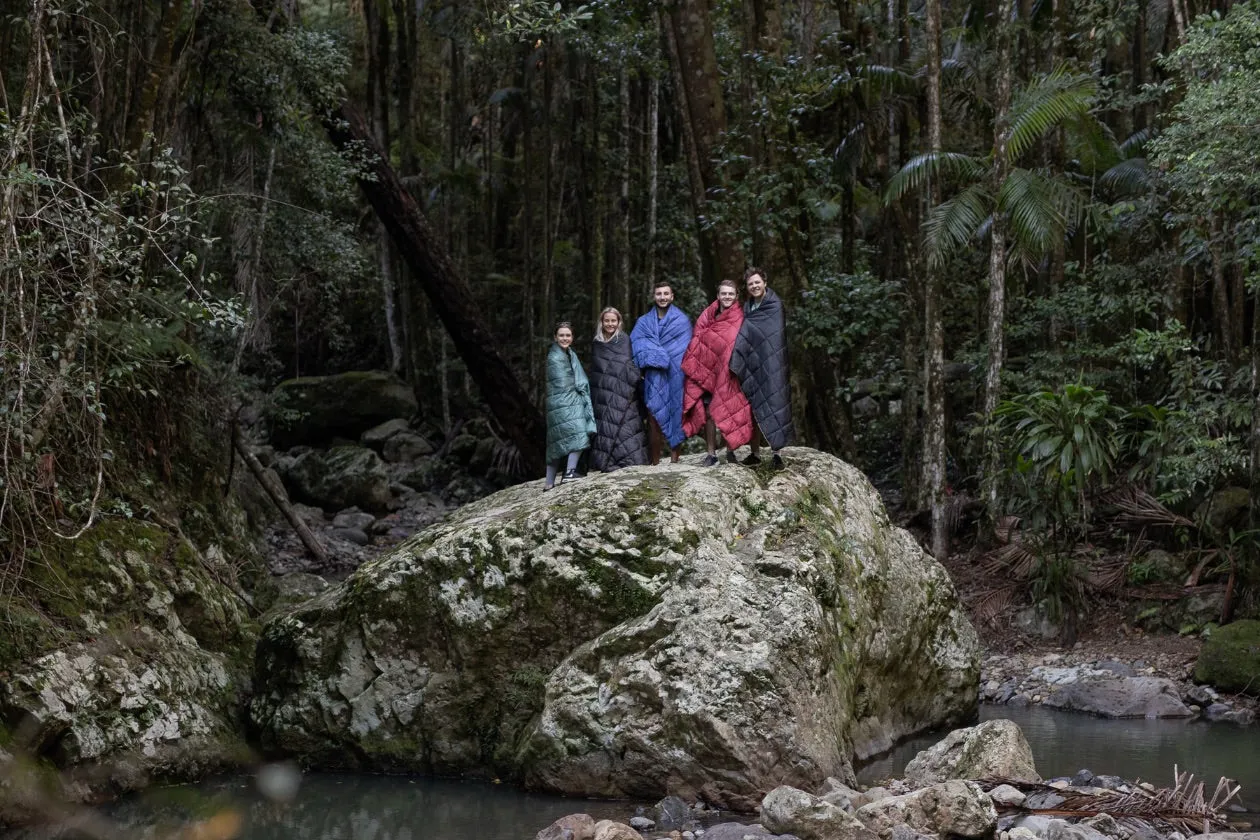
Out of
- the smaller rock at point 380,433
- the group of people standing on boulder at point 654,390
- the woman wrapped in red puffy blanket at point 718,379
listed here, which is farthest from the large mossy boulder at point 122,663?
the smaller rock at point 380,433

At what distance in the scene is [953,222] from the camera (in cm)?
1291

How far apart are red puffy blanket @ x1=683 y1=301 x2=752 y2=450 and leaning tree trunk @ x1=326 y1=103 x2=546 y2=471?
267 inches

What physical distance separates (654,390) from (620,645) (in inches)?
106

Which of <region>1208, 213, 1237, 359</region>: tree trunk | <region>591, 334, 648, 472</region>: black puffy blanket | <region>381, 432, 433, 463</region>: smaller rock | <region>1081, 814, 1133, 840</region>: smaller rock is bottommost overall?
<region>1081, 814, 1133, 840</region>: smaller rock

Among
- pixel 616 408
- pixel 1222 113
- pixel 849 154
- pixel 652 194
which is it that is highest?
pixel 652 194

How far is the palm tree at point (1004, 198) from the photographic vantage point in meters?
12.6

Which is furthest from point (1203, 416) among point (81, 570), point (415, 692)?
point (81, 570)

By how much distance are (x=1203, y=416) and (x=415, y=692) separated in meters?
8.13

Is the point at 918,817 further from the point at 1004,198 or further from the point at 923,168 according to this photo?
the point at 923,168

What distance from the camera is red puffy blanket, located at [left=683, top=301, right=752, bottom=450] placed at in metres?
8.69

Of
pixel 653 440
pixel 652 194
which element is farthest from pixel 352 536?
pixel 653 440

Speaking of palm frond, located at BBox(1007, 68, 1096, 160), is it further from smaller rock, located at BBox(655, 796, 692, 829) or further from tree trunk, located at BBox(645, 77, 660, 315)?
smaller rock, located at BBox(655, 796, 692, 829)

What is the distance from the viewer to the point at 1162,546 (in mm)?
13148

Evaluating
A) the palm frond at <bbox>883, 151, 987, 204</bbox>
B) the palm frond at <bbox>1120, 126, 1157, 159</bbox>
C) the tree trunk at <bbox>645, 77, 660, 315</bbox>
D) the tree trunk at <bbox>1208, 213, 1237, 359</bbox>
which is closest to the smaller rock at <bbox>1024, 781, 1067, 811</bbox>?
the tree trunk at <bbox>1208, 213, 1237, 359</bbox>
